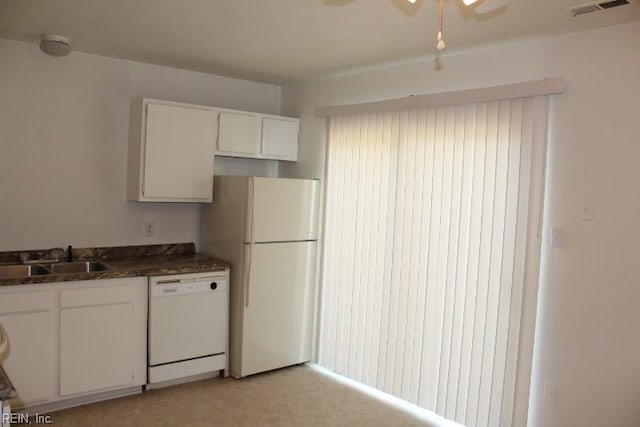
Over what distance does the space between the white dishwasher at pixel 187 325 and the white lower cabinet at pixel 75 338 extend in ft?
0.29

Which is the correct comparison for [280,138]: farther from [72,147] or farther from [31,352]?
[31,352]

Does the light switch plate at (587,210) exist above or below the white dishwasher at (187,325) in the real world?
above

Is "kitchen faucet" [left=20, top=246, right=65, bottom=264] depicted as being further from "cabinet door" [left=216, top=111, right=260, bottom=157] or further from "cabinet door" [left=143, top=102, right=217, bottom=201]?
"cabinet door" [left=216, top=111, right=260, bottom=157]

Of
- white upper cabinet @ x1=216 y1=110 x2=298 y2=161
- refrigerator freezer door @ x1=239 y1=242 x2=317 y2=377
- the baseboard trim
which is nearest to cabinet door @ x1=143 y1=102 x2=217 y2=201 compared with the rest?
white upper cabinet @ x1=216 y1=110 x2=298 y2=161

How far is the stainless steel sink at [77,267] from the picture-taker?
3.58 metres

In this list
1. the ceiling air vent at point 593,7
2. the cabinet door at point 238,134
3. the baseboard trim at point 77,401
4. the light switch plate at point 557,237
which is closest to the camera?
the ceiling air vent at point 593,7

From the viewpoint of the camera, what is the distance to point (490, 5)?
2.42 m

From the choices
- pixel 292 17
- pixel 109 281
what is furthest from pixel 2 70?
pixel 292 17

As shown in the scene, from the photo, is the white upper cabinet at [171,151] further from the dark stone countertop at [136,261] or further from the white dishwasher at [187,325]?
the white dishwasher at [187,325]

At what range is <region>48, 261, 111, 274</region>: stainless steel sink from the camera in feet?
11.8

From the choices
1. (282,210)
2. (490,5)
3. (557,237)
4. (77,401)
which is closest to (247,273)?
(282,210)

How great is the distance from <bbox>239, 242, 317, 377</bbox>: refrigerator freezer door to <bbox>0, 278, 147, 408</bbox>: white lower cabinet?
0.79 m

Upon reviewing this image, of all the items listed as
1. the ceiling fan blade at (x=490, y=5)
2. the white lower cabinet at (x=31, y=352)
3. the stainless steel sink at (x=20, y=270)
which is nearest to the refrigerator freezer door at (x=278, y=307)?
the white lower cabinet at (x=31, y=352)

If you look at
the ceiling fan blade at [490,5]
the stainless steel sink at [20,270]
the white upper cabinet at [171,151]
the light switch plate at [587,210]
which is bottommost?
the stainless steel sink at [20,270]
